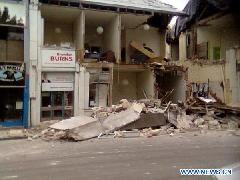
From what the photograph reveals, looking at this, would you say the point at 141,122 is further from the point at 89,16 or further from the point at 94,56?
the point at 89,16

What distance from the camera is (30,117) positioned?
23.7m

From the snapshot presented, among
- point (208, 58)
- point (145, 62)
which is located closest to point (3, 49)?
point (145, 62)

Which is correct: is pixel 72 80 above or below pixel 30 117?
above

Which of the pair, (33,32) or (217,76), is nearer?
(33,32)

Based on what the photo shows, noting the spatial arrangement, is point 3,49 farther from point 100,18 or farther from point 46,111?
point 100,18

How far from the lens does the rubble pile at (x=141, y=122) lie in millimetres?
19453

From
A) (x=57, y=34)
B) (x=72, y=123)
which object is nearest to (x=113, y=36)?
(x=57, y=34)

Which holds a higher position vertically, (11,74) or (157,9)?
(157,9)

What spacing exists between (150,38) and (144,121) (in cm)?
1129

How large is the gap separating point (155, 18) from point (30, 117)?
13.9m

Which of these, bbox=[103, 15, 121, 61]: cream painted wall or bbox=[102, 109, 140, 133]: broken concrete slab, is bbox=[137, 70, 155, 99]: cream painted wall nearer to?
bbox=[103, 15, 121, 61]: cream painted wall

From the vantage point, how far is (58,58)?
81.5 ft

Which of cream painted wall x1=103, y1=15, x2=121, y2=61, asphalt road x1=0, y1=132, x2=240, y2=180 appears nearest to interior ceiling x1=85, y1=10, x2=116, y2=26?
cream painted wall x1=103, y1=15, x2=121, y2=61

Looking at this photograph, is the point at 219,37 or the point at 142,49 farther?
the point at 219,37
